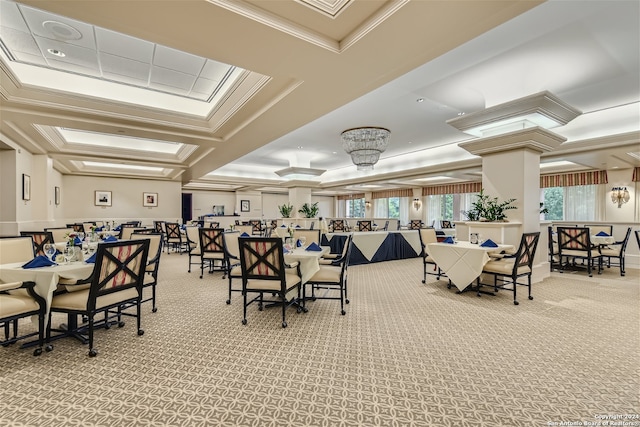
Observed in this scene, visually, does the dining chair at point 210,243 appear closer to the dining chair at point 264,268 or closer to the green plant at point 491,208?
the dining chair at point 264,268

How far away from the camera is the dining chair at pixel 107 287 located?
2.46 m

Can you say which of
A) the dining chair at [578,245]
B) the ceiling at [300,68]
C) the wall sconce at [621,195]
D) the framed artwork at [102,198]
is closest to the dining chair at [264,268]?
the ceiling at [300,68]

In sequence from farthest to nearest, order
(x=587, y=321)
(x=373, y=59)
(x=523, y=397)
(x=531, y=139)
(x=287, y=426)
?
1. (x=531, y=139)
2. (x=587, y=321)
3. (x=373, y=59)
4. (x=523, y=397)
5. (x=287, y=426)

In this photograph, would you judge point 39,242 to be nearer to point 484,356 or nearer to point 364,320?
point 364,320

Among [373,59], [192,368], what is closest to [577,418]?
[192,368]

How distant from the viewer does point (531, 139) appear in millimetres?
4809

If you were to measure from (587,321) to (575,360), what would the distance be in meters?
1.23

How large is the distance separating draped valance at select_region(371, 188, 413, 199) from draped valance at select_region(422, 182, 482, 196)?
923 mm

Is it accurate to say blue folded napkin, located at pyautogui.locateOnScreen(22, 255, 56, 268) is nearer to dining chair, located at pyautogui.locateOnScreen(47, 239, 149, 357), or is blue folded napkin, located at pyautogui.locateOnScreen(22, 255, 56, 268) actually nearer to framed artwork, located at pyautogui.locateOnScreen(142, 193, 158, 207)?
dining chair, located at pyautogui.locateOnScreen(47, 239, 149, 357)

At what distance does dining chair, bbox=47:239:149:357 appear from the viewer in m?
2.46

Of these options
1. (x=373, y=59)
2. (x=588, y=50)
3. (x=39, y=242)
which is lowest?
(x=39, y=242)

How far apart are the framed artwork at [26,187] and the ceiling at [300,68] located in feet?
2.14

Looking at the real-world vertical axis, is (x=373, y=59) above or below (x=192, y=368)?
above

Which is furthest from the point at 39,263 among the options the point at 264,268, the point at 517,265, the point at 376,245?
the point at 376,245
